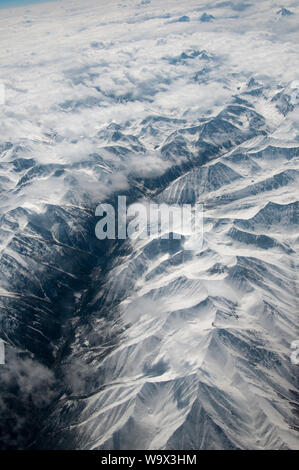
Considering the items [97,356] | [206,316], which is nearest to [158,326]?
[206,316]

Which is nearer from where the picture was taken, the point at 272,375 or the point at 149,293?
the point at 272,375

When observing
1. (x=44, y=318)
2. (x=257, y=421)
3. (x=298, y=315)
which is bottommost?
(x=44, y=318)

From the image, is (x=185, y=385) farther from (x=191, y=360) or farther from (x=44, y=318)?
(x=44, y=318)

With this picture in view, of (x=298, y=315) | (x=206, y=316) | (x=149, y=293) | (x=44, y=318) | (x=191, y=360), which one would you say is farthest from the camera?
(x=44, y=318)

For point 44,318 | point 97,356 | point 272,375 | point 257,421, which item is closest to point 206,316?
point 272,375

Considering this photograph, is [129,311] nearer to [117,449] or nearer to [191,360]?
[191,360]

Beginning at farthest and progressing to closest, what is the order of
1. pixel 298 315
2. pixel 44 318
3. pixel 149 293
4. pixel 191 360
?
1. pixel 44 318
2. pixel 149 293
3. pixel 298 315
4. pixel 191 360
